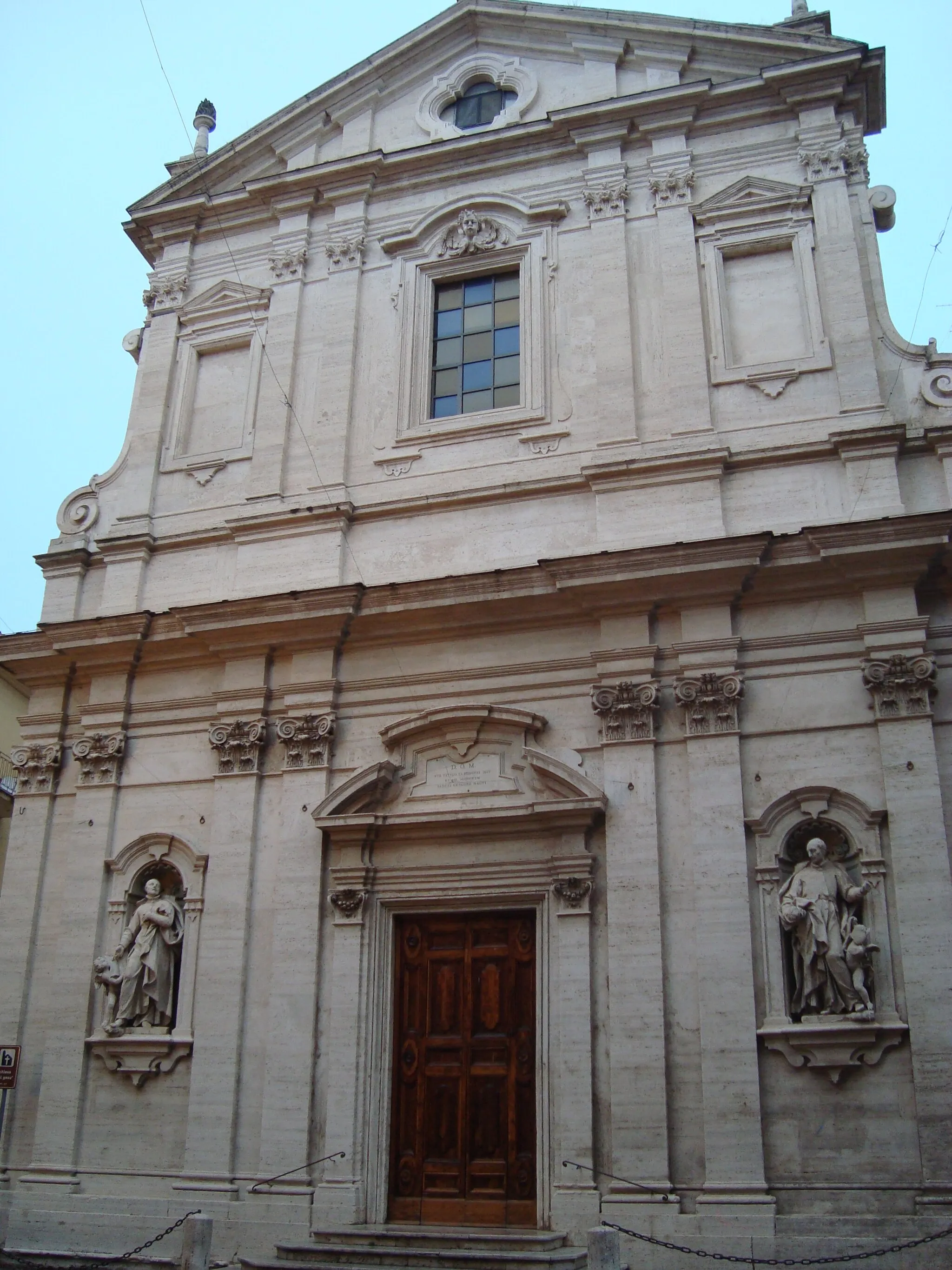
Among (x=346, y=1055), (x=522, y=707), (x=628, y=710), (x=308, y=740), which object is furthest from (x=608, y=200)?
(x=346, y=1055)

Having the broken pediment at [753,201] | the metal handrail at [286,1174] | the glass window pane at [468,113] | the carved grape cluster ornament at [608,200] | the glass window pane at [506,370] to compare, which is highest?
the glass window pane at [468,113]

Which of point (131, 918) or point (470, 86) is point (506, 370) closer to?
point (470, 86)

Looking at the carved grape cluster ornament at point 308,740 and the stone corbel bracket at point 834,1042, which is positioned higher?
the carved grape cluster ornament at point 308,740

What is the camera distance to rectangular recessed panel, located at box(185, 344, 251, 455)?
47.3 feet

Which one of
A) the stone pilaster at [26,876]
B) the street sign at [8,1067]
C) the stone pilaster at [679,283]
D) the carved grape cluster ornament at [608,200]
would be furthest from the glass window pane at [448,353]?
the street sign at [8,1067]

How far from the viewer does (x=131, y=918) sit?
40.7ft

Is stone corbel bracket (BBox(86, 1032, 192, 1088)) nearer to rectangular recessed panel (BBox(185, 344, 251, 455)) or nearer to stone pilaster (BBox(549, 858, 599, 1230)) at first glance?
stone pilaster (BBox(549, 858, 599, 1230))

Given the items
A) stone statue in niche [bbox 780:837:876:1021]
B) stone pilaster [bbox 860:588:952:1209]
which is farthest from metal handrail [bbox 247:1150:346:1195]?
stone pilaster [bbox 860:588:952:1209]

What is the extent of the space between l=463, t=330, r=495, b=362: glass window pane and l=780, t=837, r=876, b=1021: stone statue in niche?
650 cm

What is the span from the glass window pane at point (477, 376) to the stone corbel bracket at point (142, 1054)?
23.9 ft

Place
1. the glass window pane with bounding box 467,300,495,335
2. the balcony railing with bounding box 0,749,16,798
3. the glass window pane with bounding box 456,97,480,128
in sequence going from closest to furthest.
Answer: the glass window pane with bounding box 467,300,495,335 → the glass window pane with bounding box 456,97,480,128 → the balcony railing with bounding box 0,749,16,798

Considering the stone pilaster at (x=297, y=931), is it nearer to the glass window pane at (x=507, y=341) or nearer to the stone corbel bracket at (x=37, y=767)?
the stone corbel bracket at (x=37, y=767)

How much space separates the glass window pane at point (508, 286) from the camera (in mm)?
13953

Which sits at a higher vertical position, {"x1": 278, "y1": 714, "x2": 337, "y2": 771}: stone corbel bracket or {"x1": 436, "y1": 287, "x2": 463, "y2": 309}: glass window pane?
{"x1": 436, "y1": 287, "x2": 463, "y2": 309}: glass window pane
